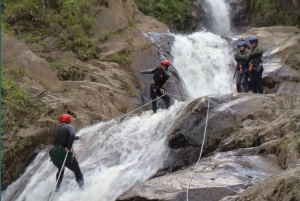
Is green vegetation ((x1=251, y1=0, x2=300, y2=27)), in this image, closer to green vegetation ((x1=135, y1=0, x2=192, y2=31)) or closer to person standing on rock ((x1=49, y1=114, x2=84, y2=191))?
green vegetation ((x1=135, y1=0, x2=192, y2=31))

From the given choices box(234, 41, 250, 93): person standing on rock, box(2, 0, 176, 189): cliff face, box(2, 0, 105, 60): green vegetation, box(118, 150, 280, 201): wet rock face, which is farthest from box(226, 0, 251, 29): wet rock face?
box(118, 150, 280, 201): wet rock face

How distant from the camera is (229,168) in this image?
6195 millimetres

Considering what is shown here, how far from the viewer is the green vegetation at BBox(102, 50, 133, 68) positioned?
48.2ft

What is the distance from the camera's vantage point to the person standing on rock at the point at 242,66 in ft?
33.7

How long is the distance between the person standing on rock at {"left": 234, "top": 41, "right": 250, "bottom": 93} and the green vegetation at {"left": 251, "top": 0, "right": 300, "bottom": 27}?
466 inches

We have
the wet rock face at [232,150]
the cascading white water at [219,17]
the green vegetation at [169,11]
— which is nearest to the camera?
the wet rock face at [232,150]

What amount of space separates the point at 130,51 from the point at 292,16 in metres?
10.0

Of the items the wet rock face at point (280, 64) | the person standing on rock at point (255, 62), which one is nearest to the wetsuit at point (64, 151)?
the person standing on rock at point (255, 62)

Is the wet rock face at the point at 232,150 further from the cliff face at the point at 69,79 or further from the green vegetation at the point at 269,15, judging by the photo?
the green vegetation at the point at 269,15

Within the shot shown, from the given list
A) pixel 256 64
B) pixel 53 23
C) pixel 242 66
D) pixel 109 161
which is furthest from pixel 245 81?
pixel 53 23

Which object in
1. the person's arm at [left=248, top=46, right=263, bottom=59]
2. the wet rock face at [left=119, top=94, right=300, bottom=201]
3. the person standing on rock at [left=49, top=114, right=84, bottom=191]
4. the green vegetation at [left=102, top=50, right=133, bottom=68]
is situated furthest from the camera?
the green vegetation at [left=102, top=50, right=133, bottom=68]

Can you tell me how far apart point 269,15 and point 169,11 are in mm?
5020

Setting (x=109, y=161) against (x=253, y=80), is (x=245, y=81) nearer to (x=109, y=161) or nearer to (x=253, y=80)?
(x=253, y=80)

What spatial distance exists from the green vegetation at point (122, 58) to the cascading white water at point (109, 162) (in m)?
4.01
